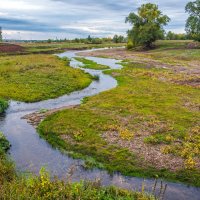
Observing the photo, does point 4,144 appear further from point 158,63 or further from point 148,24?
point 148,24

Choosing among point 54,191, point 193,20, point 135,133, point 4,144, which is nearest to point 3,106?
point 4,144

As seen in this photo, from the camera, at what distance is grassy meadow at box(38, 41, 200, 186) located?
17.7 meters

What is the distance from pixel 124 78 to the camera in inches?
1954

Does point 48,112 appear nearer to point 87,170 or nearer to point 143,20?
point 87,170

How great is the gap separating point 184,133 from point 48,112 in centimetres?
1355

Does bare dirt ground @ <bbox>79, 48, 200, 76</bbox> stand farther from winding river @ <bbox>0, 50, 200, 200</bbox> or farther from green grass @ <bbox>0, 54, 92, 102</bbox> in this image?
winding river @ <bbox>0, 50, 200, 200</bbox>

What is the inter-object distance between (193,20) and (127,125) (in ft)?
278

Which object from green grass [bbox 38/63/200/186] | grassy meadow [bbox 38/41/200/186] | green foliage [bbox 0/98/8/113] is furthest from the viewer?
green foliage [bbox 0/98/8/113]

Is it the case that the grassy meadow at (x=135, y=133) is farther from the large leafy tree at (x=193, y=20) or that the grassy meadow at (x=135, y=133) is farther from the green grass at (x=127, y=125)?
the large leafy tree at (x=193, y=20)

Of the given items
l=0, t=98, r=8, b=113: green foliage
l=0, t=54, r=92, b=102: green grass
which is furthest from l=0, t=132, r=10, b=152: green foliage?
l=0, t=54, r=92, b=102: green grass

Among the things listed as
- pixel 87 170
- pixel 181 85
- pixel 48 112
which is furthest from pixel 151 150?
pixel 181 85

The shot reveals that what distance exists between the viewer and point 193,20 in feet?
322

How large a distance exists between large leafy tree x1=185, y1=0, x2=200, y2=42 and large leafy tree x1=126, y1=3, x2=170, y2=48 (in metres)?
11.4

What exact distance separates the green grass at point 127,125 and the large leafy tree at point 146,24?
236 ft
